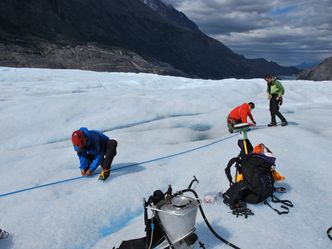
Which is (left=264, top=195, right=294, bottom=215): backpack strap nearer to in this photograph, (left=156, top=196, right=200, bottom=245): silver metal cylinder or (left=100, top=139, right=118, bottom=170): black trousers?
(left=156, top=196, right=200, bottom=245): silver metal cylinder

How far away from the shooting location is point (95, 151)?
5414mm

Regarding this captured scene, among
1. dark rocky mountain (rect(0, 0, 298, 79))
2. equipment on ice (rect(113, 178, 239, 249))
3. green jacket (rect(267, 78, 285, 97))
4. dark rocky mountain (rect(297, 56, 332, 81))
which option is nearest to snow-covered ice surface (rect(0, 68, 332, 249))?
equipment on ice (rect(113, 178, 239, 249))

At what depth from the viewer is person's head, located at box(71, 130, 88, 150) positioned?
199 inches

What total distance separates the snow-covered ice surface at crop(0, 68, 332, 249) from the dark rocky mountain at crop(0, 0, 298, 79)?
62.0 m

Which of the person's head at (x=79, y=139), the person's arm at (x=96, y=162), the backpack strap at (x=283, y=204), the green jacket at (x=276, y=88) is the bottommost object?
the backpack strap at (x=283, y=204)

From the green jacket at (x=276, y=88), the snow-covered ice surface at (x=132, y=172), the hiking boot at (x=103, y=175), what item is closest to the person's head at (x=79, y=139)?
the hiking boot at (x=103, y=175)

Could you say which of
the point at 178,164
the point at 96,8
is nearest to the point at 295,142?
the point at 178,164

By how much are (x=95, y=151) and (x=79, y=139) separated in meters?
0.42

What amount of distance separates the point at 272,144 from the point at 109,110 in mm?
5375

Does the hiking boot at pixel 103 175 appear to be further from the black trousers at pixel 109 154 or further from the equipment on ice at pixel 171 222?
the equipment on ice at pixel 171 222

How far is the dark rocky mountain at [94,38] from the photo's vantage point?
253ft

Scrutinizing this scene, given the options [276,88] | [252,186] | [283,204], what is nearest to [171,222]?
[252,186]

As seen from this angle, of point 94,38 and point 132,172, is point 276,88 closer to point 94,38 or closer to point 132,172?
point 132,172

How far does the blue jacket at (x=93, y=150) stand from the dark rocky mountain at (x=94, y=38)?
219 ft
